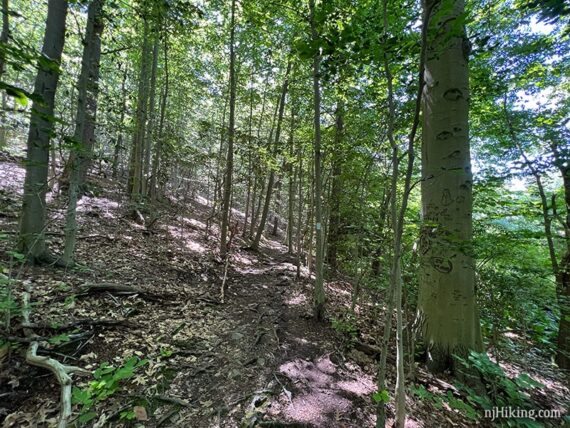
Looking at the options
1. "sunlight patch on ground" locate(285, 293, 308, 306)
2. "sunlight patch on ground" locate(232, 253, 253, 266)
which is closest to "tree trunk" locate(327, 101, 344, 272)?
"sunlight patch on ground" locate(285, 293, 308, 306)

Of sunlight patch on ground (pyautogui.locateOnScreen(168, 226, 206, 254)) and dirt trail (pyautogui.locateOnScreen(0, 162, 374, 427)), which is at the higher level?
sunlight patch on ground (pyautogui.locateOnScreen(168, 226, 206, 254))

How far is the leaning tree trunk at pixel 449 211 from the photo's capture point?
10.8 feet

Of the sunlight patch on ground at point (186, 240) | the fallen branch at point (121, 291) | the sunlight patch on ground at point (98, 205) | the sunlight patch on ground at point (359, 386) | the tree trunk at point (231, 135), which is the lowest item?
the sunlight patch on ground at point (359, 386)

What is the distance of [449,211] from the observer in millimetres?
3326

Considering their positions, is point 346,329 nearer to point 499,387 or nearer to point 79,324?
point 499,387

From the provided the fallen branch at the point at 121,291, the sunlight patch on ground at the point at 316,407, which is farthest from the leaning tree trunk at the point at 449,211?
the fallen branch at the point at 121,291

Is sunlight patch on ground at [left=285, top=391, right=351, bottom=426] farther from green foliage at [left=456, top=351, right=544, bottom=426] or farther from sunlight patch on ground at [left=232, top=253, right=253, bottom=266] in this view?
sunlight patch on ground at [left=232, top=253, right=253, bottom=266]

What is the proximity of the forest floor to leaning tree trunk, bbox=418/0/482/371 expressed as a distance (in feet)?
1.88

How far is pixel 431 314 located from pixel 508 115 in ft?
19.3

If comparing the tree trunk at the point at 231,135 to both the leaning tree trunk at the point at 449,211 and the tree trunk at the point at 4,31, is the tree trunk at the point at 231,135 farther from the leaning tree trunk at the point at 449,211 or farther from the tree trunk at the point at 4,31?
the leaning tree trunk at the point at 449,211

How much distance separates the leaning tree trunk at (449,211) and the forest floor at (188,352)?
57cm

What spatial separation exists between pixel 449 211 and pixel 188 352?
367 centimetres

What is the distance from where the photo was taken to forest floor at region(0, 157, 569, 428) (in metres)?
2.45

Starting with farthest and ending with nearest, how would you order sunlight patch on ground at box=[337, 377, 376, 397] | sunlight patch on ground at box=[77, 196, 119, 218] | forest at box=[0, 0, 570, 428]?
1. sunlight patch on ground at box=[77, 196, 119, 218]
2. sunlight patch on ground at box=[337, 377, 376, 397]
3. forest at box=[0, 0, 570, 428]
